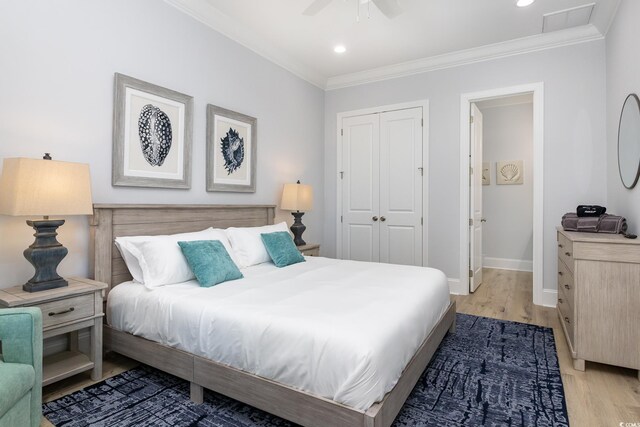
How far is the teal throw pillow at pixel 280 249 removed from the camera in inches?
120

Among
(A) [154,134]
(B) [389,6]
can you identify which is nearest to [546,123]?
(B) [389,6]

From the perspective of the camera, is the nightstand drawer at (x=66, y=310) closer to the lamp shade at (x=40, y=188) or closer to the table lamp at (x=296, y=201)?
the lamp shade at (x=40, y=188)

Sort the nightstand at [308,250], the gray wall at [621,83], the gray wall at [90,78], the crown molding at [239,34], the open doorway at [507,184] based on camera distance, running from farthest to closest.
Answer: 1. the open doorway at [507,184]
2. the nightstand at [308,250]
3. the crown molding at [239,34]
4. the gray wall at [621,83]
5. the gray wall at [90,78]

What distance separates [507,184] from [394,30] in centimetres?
370

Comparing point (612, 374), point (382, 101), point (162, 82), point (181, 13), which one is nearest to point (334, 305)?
point (612, 374)

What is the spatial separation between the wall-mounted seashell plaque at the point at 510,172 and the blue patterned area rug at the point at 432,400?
4.03m

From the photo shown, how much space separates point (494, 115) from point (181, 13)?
16.9ft

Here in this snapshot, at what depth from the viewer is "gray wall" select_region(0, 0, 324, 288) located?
213 cm

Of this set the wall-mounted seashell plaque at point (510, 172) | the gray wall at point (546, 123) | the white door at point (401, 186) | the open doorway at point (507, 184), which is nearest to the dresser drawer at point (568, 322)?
the gray wall at point (546, 123)

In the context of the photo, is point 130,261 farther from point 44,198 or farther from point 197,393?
point 197,393

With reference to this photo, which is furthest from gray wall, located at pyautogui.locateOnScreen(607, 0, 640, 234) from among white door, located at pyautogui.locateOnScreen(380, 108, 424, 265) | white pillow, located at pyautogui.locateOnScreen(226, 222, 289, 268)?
white pillow, located at pyautogui.locateOnScreen(226, 222, 289, 268)

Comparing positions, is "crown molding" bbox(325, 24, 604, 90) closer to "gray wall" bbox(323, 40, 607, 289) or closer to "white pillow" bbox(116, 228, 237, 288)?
"gray wall" bbox(323, 40, 607, 289)

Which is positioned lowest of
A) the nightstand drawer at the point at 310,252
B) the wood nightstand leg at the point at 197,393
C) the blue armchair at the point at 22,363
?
the wood nightstand leg at the point at 197,393

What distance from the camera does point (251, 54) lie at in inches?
151
